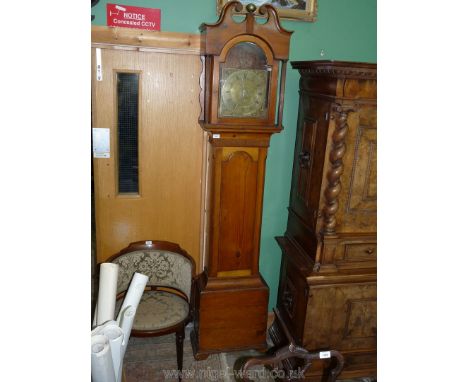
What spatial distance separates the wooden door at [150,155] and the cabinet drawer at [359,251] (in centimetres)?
95

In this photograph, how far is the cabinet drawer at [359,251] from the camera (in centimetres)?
200

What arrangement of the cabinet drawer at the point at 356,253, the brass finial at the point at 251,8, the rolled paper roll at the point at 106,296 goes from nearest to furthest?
the rolled paper roll at the point at 106,296
the brass finial at the point at 251,8
the cabinet drawer at the point at 356,253

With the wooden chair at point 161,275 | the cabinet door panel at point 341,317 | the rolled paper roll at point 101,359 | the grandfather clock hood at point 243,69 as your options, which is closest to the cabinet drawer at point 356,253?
the cabinet door panel at point 341,317

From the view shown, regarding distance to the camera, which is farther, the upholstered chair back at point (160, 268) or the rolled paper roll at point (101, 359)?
the upholstered chair back at point (160, 268)

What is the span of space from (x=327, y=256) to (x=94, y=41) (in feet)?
5.47

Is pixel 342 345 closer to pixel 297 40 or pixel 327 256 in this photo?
pixel 327 256

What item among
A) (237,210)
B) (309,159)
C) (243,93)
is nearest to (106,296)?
(237,210)

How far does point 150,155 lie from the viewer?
2264mm

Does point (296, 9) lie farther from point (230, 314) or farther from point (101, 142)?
point (230, 314)

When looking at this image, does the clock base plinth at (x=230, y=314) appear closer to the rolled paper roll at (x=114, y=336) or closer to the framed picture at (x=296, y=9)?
the rolled paper roll at (x=114, y=336)

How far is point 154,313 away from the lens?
2088 millimetres

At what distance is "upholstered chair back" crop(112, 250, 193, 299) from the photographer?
2191mm

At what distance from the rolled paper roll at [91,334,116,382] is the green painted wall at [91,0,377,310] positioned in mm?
1583

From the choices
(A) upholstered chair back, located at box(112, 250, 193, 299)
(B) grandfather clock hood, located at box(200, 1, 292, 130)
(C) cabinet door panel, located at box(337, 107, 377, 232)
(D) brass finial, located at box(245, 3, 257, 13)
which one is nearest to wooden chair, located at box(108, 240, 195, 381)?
(A) upholstered chair back, located at box(112, 250, 193, 299)
